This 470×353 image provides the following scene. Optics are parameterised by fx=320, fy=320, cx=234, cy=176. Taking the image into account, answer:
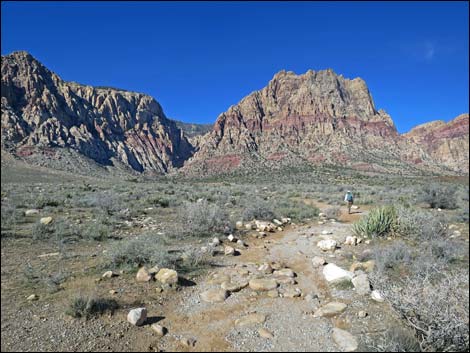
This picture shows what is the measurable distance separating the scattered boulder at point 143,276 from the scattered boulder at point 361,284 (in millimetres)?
4350

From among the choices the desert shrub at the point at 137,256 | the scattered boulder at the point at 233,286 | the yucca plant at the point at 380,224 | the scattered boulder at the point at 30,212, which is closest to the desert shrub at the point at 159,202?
the scattered boulder at the point at 30,212

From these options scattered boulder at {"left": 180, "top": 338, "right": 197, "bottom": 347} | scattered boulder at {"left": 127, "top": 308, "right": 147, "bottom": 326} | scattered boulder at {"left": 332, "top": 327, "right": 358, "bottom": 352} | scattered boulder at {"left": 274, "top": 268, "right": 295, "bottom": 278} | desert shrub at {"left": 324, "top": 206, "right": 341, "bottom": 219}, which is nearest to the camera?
scattered boulder at {"left": 332, "top": 327, "right": 358, "bottom": 352}

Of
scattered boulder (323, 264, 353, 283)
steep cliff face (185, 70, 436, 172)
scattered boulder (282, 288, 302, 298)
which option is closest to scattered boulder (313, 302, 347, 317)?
scattered boulder (282, 288, 302, 298)

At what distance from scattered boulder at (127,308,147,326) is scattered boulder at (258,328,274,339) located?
189 cm

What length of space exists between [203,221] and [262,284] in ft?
17.9

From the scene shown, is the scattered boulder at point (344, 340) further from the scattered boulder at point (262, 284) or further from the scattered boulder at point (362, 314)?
the scattered boulder at point (262, 284)

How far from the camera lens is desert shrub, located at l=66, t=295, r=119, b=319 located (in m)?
5.11

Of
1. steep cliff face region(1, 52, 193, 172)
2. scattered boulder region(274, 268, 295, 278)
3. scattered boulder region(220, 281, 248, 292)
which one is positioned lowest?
scattered boulder region(220, 281, 248, 292)

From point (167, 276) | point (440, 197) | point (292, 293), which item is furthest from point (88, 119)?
point (292, 293)

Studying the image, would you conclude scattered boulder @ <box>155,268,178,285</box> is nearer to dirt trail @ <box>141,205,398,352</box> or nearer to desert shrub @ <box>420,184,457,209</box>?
dirt trail @ <box>141,205,398,352</box>

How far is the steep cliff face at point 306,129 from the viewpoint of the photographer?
10612 centimetres

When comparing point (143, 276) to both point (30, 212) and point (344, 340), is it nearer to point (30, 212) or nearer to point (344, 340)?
point (344, 340)

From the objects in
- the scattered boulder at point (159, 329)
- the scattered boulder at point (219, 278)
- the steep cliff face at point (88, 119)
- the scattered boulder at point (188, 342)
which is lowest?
the scattered boulder at point (188, 342)

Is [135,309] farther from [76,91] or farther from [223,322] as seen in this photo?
[76,91]
